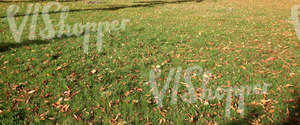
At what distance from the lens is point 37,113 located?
9.59ft

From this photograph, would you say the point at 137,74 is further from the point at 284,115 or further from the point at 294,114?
the point at 294,114

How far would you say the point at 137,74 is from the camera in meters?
4.05

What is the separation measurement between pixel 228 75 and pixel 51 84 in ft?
12.6

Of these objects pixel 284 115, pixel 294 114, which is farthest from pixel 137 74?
pixel 294 114

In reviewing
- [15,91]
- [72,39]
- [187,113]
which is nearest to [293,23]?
[187,113]

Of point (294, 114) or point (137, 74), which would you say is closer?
point (294, 114)

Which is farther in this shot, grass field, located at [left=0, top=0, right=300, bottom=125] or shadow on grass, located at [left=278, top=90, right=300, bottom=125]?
grass field, located at [left=0, top=0, right=300, bottom=125]

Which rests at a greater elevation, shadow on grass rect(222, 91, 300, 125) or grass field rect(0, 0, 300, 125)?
grass field rect(0, 0, 300, 125)

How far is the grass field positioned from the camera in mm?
2936

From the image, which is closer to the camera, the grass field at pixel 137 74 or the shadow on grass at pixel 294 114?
the shadow on grass at pixel 294 114

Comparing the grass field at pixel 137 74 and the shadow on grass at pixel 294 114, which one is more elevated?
the grass field at pixel 137 74

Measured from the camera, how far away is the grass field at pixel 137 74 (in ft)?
9.63

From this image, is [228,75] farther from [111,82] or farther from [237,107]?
[111,82]

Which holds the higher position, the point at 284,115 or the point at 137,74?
the point at 137,74
